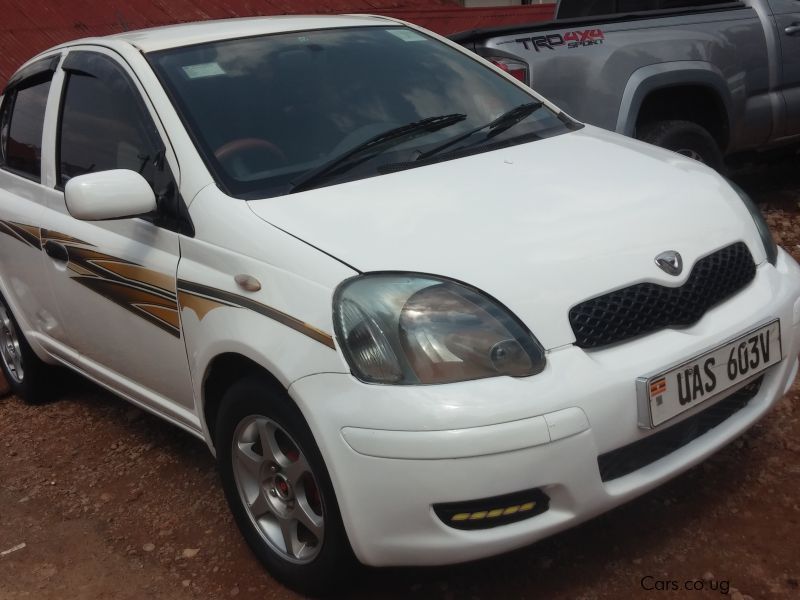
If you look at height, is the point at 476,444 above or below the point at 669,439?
above

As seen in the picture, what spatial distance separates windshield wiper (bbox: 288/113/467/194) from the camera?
118 inches

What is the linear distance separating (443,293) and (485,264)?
0.15 metres

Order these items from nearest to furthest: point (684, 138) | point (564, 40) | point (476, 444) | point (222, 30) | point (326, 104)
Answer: point (476, 444)
point (326, 104)
point (222, 30)
point (564, 40)
point (684, 138)


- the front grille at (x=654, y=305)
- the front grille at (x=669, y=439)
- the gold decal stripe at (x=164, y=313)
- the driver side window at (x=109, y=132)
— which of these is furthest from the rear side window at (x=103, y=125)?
the front grille at (x=669, y=439)

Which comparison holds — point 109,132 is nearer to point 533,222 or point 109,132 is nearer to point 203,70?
point 203,70

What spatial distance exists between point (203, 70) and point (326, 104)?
45 cm

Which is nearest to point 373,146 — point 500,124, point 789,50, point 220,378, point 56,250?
point 500,124

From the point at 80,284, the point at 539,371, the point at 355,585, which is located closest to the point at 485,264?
the point at 539,371

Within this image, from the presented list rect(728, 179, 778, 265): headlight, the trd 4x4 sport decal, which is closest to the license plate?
rect(728, 179, 778, 265): headlight

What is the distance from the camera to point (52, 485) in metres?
3.98

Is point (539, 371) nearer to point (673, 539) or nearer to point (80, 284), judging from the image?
point (673, 539)

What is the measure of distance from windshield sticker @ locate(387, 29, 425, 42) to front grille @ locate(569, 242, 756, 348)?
1.69m

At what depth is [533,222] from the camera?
2.72 meters

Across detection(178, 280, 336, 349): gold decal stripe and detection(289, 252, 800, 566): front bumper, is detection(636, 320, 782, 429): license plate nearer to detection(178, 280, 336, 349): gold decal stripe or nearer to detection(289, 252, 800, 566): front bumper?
detection(289, 252, 800, 566): front bumper
